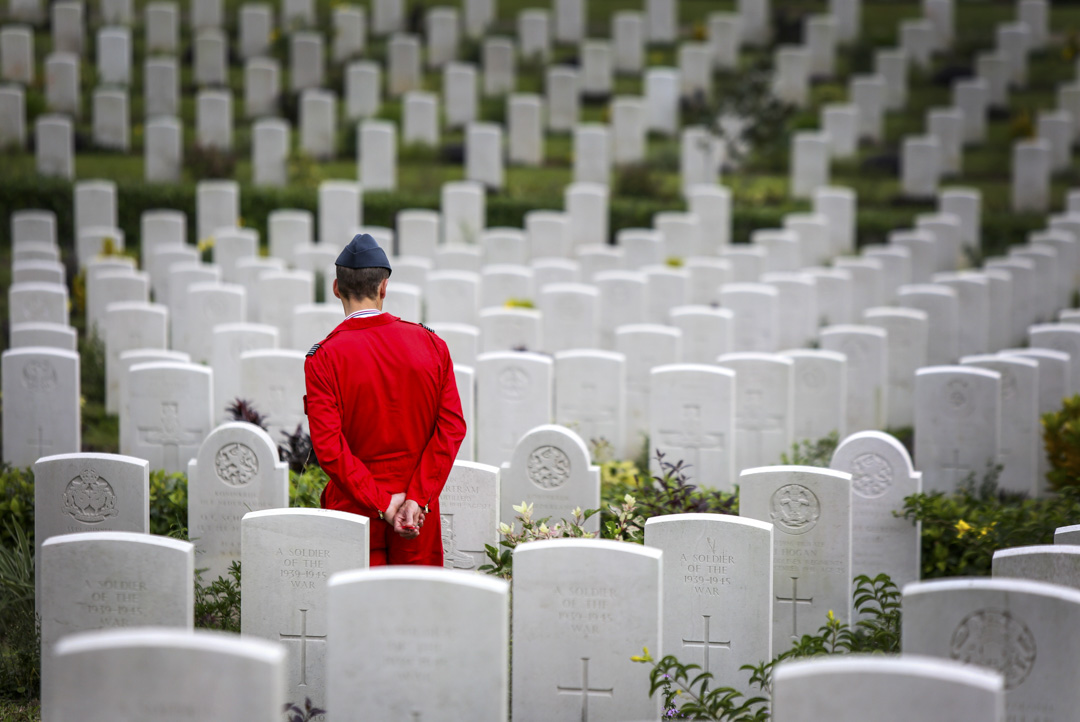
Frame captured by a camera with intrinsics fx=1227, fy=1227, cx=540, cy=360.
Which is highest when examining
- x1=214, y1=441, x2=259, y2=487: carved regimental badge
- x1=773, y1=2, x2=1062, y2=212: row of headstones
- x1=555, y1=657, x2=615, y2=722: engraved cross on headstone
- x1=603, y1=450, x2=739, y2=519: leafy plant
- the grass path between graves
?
x1=773, y1=2, x2=1062, y2=212: row of headstones

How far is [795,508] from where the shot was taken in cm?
587

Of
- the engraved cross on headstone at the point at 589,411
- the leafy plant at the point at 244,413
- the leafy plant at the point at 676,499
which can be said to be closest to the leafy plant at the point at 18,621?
the leafy plant at the point at 244,413

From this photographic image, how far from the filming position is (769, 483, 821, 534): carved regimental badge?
19.2ft

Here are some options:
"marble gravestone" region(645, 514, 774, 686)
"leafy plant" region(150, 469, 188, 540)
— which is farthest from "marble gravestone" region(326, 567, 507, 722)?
"leafy plant" region(150, 469, 188, 540)

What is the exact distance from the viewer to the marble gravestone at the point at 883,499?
6.50m

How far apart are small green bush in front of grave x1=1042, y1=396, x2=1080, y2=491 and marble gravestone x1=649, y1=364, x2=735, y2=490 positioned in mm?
2155

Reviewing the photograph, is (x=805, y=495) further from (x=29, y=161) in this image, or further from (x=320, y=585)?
(x=29, y=161)

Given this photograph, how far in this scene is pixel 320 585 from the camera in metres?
5.04

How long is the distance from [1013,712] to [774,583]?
5.47 feet

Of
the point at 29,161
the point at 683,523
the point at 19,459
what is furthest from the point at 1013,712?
the point at 29,161

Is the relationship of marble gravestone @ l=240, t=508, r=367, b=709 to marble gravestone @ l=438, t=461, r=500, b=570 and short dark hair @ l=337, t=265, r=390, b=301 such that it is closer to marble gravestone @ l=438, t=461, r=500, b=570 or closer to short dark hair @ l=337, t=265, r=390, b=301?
short dark hair @ l=337, t=265, r=390, b=301

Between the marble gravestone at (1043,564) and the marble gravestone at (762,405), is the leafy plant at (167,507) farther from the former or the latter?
the marble gravestone at (1043,564)

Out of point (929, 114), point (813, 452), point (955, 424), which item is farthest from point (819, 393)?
point (929, 114)

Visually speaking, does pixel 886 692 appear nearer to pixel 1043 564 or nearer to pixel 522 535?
pixel 1043 564
